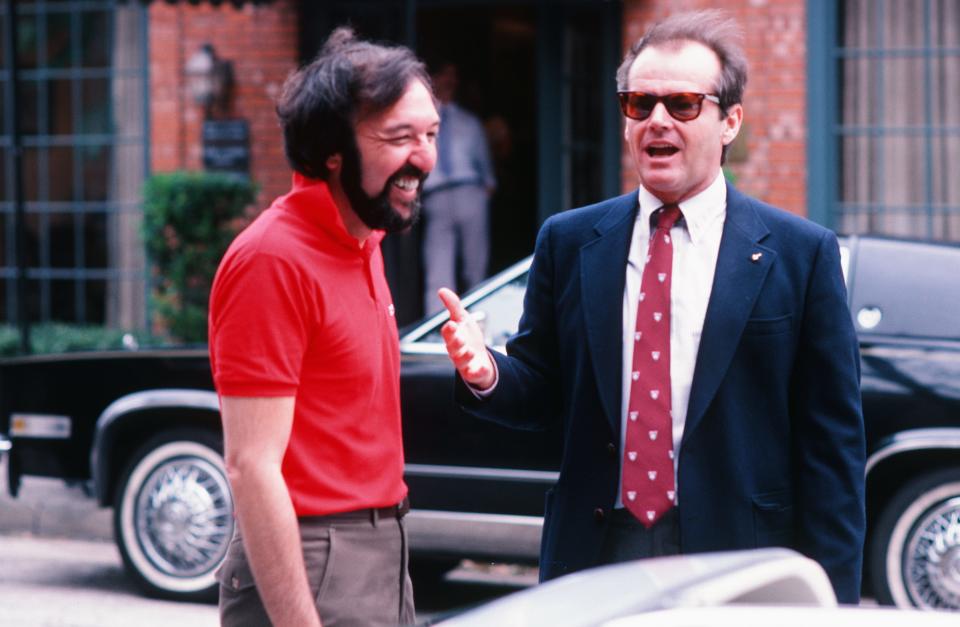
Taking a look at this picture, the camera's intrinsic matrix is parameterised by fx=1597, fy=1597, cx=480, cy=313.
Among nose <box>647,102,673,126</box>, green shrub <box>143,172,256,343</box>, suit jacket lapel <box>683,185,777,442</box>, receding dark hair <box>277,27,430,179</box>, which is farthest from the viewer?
green shrub <box>143,172,256,343</box>

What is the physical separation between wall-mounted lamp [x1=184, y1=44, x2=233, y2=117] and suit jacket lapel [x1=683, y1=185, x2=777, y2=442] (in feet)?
30.4

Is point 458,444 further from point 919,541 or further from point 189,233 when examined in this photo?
point 189,233

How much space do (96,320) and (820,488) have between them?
10276 millimetres

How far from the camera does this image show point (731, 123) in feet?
11.2

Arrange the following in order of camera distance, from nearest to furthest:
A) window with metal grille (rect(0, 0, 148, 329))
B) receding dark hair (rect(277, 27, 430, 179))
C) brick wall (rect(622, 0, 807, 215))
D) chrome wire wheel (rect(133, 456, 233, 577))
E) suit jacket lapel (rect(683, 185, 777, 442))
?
receding dark hair (rect(277, 27, 430, 179)), suit jacket lapel (rect(683, 185, 777, 442)), chrome wire wheel (rect(133, 456, 233, 577)), brick wall (rect(622, 0, 807, 215)), window with metal grille (rect(0, 0, 148, 329))

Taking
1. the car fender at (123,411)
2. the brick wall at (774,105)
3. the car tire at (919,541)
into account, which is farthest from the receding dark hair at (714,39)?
the brick wall at (774,105)

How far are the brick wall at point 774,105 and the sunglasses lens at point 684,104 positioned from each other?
7810 mm

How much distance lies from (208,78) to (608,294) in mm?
9272

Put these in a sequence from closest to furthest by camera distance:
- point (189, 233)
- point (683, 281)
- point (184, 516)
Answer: point (683, 281), point (184, 516), point (189, 233)

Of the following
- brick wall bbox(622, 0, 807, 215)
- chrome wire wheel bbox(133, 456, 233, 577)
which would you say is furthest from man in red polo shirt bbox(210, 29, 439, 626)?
brick wall bbox(622, 0, 807, 215)

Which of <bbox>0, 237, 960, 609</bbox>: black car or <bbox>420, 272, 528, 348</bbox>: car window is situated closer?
<bbox>0, 237, 960, 609</bbox>: black car

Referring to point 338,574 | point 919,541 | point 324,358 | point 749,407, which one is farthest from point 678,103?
point 919,541

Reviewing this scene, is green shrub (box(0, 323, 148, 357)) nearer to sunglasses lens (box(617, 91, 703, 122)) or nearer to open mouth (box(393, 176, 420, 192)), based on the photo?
sunglasses lens (box(617, 91, 703, 122))

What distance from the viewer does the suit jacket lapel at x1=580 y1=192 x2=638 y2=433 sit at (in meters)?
3.26
